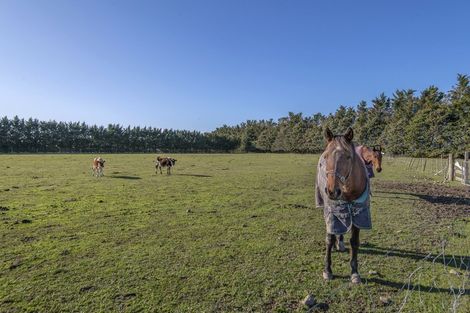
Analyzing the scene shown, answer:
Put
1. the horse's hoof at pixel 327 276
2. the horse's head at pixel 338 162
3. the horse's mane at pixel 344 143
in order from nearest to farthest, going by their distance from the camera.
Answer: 1. the horse's head at pixel 338 162
2. the horse's mane at pixel 344 143
3. the horse's hoof at pixel 327 276

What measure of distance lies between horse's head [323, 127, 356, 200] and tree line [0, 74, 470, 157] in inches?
1159

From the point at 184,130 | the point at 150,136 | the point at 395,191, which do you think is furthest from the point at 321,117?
the point at 395,191

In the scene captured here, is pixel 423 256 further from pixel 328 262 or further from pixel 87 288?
pixel 87 288

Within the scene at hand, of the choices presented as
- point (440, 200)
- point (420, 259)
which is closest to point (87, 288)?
point (420, 259)

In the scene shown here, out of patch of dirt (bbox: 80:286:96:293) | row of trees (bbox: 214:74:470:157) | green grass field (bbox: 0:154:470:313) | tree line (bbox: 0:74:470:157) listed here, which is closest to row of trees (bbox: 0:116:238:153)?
tree line (bbox: 0:74:470:157)

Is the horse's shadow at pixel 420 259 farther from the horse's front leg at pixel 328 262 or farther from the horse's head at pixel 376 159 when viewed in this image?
the horse's head at pixel 376 159

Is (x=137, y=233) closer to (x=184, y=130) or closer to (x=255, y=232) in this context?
(x=255, y=232)

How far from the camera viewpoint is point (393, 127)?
56.1 metres

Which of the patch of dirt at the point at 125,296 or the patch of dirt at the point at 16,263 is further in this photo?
the patch of dirt at the point at 16,263

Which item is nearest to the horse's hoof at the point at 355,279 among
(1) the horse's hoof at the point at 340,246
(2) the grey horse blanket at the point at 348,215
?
(2) the grey horse blanket at the point at 348,215

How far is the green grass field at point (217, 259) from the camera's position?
13.6ft

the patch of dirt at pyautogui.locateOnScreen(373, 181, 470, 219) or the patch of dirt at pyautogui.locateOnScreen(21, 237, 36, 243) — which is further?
the patch of dirt at pyautogui.locateOnScreen(373, 181, 470, 219)

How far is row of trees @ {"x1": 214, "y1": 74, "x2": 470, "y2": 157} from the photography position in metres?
36.1

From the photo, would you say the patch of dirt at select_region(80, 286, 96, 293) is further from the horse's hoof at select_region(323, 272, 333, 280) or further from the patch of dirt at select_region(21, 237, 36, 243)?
the horse's hoof at select_region(323, 272, 333, 280)
